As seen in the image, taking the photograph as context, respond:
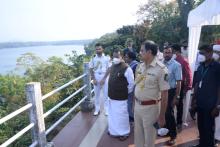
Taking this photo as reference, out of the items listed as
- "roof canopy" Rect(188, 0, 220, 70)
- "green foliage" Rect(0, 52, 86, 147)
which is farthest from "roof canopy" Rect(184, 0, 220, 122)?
"green foliage" Rect(0, 52, 86, 147)

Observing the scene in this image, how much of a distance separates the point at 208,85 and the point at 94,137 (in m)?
2.40

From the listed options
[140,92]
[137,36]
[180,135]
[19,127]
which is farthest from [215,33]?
[140,92]

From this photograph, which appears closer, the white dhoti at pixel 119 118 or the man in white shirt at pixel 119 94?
the man in white shirt at pixel 119 94

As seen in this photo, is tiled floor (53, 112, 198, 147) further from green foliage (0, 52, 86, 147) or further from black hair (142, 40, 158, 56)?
green foliage (0, 52, 86, 147)

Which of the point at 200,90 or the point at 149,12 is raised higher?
the point at 149,12

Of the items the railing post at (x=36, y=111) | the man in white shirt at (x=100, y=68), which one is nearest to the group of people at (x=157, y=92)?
the man in white shirt at (x=100, y=68)

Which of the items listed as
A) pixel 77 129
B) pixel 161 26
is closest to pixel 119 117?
pixel 77 129

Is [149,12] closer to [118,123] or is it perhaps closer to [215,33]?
[215,33]

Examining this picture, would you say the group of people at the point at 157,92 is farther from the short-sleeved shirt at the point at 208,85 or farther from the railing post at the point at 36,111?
the railing post at the point at 36,111

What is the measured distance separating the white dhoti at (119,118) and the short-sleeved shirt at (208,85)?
149cm

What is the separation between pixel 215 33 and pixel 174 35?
2.96 metres

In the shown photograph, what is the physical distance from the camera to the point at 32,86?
4.16 m

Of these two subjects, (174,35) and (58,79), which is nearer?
(58,79)

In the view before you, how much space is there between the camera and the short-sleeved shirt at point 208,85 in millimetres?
4059
